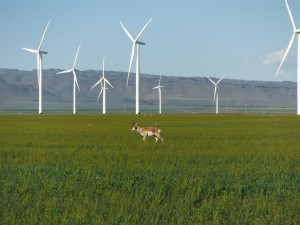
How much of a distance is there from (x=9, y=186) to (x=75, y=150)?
36.5ft

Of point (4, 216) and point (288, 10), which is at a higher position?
point (288, 10)

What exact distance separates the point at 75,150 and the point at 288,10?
60.0 m

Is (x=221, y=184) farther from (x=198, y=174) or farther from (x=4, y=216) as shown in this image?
(x=4, y=216)

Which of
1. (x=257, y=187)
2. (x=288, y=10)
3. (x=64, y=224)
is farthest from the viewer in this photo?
(x=288, y=10)

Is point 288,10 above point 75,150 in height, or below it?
above

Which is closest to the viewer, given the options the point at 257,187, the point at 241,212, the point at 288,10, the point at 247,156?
the point at 241,212

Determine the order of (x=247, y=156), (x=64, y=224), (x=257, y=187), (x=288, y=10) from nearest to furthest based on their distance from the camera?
(x=64, y=224), (x=257, y=187), (x=247, y=156), (x=288, y=10)

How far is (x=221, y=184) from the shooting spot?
1538 centimetres

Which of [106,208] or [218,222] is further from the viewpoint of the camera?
[106,208]

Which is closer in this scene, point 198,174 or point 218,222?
point 218,222

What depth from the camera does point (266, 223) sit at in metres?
11.5

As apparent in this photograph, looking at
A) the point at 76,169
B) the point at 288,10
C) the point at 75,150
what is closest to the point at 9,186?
the point at 76,169

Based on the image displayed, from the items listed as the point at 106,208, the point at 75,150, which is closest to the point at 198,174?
the point at 106,208

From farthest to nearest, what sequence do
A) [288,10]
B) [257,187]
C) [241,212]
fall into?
[288,10]
[257,187]
[241,212]
